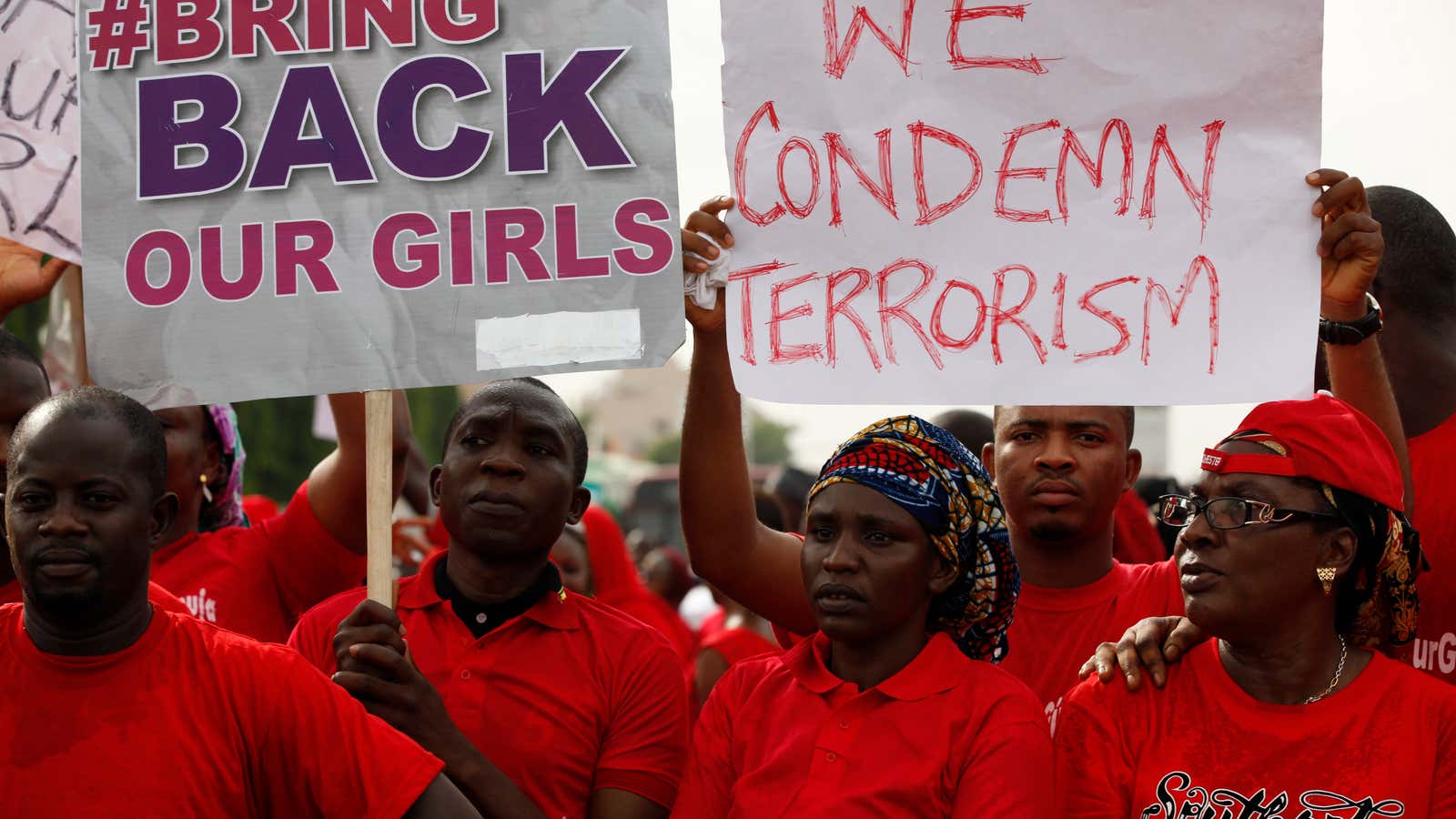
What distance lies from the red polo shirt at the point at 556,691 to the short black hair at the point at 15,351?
0.98 meters

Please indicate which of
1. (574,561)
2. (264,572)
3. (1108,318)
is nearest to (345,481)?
(264,572)

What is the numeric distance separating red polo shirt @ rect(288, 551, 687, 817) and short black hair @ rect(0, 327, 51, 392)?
3.23ft

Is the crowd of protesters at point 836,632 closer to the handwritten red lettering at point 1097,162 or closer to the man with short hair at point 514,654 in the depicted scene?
the man with short hair at point 514,654

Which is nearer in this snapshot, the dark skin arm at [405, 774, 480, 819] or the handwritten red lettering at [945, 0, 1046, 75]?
the dark skin arm at [405, 774, 480, 819]

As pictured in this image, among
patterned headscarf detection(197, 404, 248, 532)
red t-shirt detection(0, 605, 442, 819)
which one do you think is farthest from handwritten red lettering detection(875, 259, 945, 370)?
patterned headscarf detection(197, 404, 248, 532)

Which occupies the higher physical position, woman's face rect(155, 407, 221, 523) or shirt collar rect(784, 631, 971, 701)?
woman's face rect(155, 407, 221, 523)

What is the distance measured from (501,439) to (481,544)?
0.27 m

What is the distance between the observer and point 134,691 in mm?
2732

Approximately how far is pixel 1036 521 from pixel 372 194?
1788 millimetres

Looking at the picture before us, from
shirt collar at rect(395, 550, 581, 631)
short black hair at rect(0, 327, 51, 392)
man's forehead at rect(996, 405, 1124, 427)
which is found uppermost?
short black hair at rect(0, 327, 51, 392)

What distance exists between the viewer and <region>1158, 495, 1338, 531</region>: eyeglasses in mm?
3064

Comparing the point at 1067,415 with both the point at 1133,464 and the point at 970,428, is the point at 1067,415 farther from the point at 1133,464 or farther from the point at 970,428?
the point at 970,428

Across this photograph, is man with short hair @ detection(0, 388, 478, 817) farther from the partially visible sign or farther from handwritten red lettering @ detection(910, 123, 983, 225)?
handwritten red lettering @ detection(910, 123, 983, 225)

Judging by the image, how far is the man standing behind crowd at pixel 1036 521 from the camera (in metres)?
3.52
